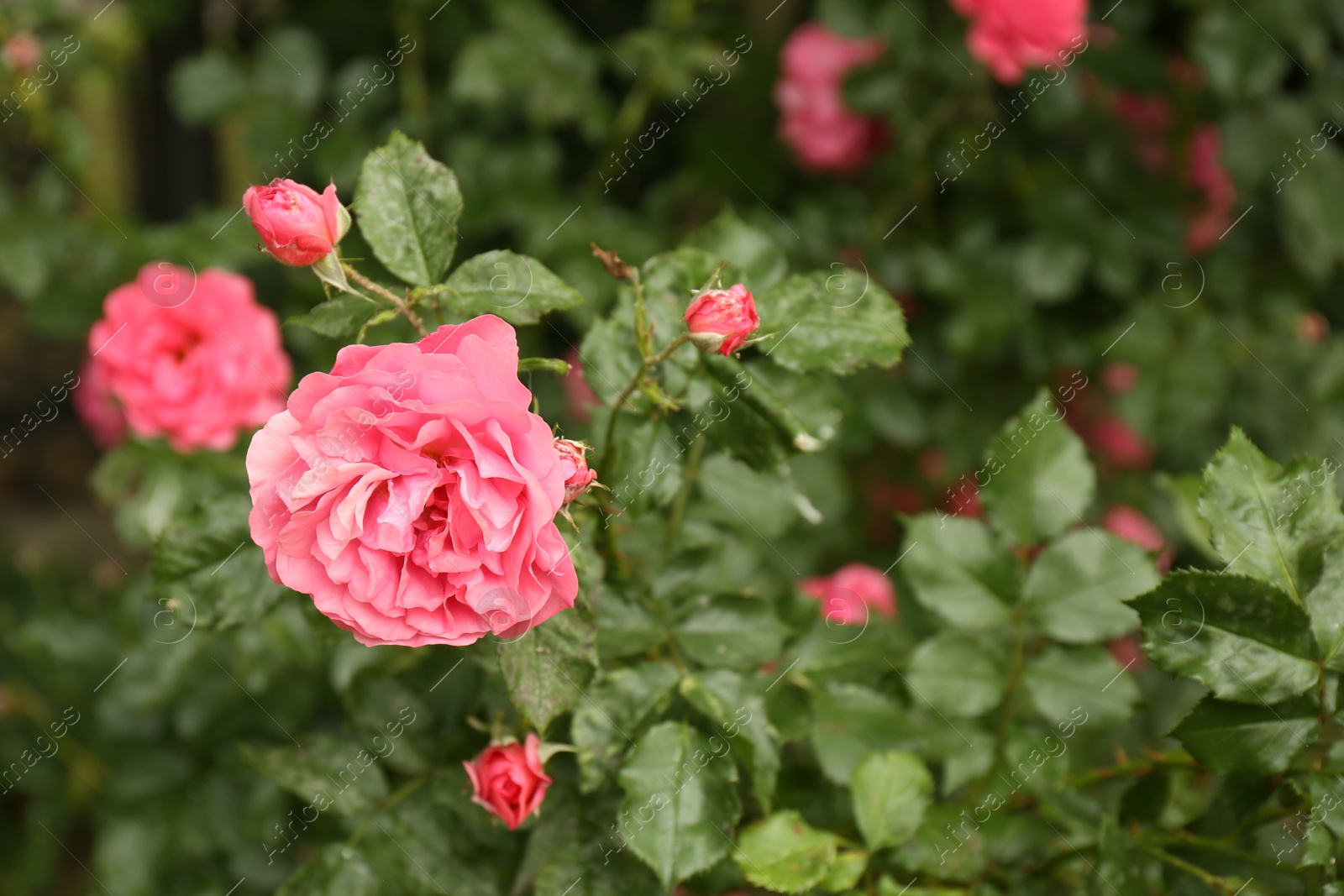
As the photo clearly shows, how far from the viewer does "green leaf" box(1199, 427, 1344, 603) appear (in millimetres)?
668

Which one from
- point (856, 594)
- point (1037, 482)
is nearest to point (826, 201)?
point (856, 594)

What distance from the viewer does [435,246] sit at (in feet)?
2.24

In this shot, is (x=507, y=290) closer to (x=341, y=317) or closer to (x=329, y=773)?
(x=341, y=317)

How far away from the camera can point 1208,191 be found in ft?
5.38

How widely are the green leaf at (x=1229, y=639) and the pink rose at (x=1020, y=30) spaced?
3.06 ft

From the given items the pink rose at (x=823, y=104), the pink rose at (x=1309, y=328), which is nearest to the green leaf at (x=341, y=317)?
the pink rose at (x=823, y=104)

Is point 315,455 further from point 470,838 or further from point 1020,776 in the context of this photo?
point 1020,776

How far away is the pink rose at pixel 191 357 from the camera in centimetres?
113

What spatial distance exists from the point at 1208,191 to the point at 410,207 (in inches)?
59.3

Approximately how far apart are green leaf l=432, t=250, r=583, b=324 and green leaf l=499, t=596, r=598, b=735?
0.22 meters

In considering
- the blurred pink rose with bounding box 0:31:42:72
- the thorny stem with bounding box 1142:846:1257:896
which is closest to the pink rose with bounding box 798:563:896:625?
the thorny stem with bounding box 1142:846:1257:896

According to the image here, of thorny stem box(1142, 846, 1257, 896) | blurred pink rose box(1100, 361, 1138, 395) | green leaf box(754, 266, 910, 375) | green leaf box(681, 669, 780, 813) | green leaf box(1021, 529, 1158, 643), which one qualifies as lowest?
A: blurred pink rose box(1100, 361, 1138, 395)

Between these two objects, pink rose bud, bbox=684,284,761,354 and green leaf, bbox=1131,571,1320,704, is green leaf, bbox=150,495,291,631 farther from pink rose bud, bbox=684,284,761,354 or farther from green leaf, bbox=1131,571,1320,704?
green leaf, bbox=1131,571,1320,704

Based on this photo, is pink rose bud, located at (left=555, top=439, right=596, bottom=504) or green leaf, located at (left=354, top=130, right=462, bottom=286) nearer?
pink rose bud, located at (left=555, top=439, right=596, bottom=504)
